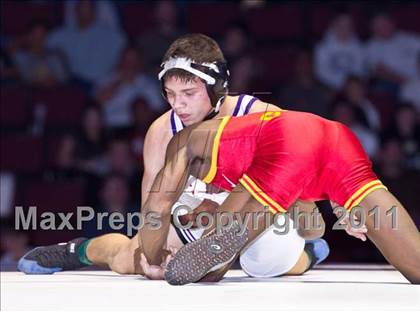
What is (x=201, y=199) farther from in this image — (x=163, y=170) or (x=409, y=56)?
(x=409, y=56)

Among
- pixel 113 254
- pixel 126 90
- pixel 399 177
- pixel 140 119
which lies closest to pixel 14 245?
pixel 140 119

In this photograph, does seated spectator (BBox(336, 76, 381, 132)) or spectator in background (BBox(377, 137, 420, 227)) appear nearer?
spectator in background (BBox(377, 137, 420, 227))

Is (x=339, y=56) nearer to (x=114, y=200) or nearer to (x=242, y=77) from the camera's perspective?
(x=242, y=77)

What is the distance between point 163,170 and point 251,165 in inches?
13.0

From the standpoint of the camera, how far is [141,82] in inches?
283

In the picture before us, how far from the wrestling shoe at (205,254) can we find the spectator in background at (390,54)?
4228 millimetres

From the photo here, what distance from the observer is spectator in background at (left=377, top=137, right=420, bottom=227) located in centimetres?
625

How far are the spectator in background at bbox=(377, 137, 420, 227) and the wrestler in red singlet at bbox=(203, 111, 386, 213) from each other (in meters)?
2.57

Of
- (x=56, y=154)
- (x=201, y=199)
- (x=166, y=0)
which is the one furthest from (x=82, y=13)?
(x=201, y=199)

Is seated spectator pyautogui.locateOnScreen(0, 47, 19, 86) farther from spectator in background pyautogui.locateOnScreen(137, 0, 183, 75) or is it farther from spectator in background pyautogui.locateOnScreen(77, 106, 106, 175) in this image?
spectator in background pyautogui.locateOnScreen(137, 0, 183, 75)

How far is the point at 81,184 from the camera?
6320 millimetres

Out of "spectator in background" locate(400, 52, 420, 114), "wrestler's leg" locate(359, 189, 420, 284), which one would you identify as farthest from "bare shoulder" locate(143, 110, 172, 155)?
"spectator in background" locate(400, 52, 420, 114)

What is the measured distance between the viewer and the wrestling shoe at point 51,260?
168 inches

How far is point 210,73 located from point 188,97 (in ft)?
0.43
